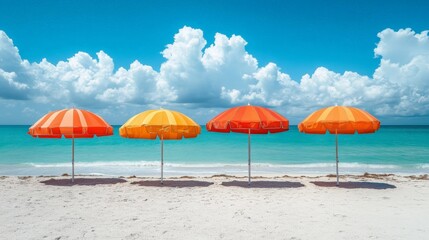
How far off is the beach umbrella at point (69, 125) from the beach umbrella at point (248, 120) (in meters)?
3.26

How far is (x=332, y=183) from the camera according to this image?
1020 cm

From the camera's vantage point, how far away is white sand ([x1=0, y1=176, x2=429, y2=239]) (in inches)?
203

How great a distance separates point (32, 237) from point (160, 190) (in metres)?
4.27

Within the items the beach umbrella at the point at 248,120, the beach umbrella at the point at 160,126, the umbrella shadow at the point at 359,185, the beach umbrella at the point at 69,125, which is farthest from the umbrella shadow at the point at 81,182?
the umbrella shadow at the point at 359,185

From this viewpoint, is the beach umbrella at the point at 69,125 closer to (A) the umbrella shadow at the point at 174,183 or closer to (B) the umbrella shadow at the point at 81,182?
(B) the umbrella shadow at the point at 81,182

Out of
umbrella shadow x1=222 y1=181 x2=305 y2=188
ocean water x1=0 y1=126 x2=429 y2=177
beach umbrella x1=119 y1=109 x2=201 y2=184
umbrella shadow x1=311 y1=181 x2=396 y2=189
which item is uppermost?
beach umbrella x1=119 y1=109 x2=201 y2=184

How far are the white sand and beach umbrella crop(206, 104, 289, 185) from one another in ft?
5.68

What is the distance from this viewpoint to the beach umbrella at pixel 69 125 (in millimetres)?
8844

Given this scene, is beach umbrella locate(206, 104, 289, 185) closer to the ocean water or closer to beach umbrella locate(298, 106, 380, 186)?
beach umbrella locate(298, 106, 380, 186)

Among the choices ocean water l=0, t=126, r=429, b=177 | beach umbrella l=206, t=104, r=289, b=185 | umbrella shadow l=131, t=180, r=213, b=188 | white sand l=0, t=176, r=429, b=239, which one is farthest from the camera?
ocean water l=0, t=126, r=429, b=177

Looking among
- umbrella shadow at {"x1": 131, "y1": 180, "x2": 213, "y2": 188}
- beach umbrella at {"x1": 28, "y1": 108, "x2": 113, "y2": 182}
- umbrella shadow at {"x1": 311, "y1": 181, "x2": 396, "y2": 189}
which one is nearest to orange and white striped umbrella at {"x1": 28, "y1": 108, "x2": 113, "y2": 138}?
beach umbrella at {"x1": 28, "y1": 108, "x2": 113, "y2": 182}

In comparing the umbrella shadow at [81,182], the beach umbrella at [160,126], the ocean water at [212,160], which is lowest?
the ocean water at [212,160]

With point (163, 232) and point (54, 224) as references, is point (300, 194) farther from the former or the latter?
point (54, 224)

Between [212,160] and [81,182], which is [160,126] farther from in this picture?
[212,160]
